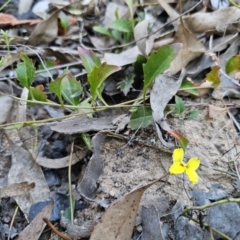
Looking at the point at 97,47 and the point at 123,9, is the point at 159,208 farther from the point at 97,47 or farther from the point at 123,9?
the point at 123,9

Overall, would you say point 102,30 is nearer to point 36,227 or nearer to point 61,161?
point 61,161

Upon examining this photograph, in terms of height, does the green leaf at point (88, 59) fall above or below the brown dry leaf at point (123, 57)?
above

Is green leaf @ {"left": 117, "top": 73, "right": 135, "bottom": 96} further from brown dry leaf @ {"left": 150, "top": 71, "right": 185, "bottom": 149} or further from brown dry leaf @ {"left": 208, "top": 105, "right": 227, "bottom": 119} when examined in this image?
brown dry leaf @ {"left": 208, "top": 105, "right": 227, "bottom": 119}

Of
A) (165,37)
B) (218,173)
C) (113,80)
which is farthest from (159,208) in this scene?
(165,37)

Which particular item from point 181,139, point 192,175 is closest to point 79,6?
point 181,139

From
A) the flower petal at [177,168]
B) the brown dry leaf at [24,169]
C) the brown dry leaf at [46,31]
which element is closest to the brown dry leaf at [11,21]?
the brown dry leaf at [46,31]

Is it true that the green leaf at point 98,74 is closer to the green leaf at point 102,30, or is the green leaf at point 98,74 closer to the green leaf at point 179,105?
the green leaf at point 179,105
